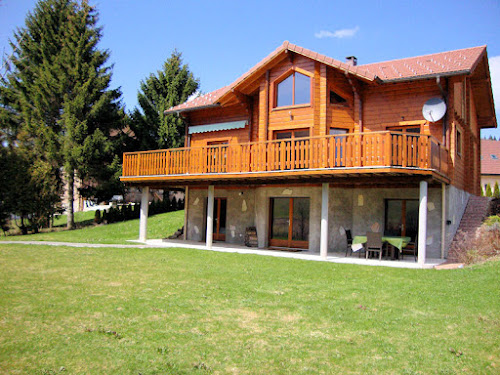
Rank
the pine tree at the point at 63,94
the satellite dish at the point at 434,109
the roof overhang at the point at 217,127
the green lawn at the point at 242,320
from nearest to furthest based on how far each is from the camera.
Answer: the green lawn at the point at 242,320 → the satellite dish at the point at 434,109 → the roof overhang at the point at 217,127 → the pine tree at the point at 63,94

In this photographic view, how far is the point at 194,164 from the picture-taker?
17219 millimetres

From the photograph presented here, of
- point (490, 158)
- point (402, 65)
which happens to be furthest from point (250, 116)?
point (490, 158)

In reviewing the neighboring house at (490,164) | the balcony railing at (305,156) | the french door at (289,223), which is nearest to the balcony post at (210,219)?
the balcony railing at (305,156)

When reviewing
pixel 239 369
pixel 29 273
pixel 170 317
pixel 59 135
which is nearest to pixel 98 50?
pixel 59 135

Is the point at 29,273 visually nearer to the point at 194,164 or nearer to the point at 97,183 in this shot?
the point at 194,164

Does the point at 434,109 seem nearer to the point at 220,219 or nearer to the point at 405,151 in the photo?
the point at 405,151

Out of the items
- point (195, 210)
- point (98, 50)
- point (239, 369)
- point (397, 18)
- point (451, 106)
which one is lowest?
point (239, 369)

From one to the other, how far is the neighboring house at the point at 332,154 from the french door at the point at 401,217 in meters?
0.04

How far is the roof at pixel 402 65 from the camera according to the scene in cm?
1482

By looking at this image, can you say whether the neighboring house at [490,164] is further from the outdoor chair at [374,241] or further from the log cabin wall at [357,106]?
the outdoor chair at [374,241]

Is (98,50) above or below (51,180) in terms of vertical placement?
above

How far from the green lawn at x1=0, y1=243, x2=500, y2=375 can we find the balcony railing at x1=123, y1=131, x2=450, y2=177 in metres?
3.64

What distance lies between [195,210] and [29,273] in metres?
11.9

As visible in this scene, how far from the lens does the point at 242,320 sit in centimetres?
680
